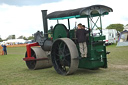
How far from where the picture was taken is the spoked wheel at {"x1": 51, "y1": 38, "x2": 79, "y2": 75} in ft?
23.3

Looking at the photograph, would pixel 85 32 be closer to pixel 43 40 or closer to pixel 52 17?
pixel 52 17

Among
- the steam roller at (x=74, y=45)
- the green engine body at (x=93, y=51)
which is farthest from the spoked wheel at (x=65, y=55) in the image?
the green engine body at (x=93, y=51)

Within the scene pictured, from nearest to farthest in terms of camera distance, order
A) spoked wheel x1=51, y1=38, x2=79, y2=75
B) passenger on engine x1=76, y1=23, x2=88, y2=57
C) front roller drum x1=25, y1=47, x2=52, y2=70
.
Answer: spoked wheel x1=51, y1=38, x2=79, y2=75, passenger on engine x1=76, y1=23, x2=88, y2=57, front roller drum x1=25, y1=47, x2=52, y2=70

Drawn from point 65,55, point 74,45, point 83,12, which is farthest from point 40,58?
point 83,12

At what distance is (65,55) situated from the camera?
24.8 feet

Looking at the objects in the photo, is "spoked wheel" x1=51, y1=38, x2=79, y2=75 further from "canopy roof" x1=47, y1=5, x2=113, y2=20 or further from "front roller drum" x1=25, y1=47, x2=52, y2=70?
"front roller drum" x1=25, y1=47, x2=52, y2=70

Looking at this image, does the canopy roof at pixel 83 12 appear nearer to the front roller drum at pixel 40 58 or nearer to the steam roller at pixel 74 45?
the steam roller at pixel 74 45

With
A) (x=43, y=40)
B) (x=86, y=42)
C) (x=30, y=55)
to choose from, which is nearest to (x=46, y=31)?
(x=43, y=40)

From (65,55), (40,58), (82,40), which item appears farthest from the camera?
(40,58)

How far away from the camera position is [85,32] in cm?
735

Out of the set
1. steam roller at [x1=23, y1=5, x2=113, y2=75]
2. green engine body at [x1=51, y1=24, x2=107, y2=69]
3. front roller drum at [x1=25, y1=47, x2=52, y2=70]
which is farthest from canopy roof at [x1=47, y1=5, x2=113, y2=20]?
front roller drum at [x1=25, y1=47, x2=52, y2=70]

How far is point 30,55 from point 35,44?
1.92 feet

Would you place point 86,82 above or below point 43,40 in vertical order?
below

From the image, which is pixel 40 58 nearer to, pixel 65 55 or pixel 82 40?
pixel 65 55
